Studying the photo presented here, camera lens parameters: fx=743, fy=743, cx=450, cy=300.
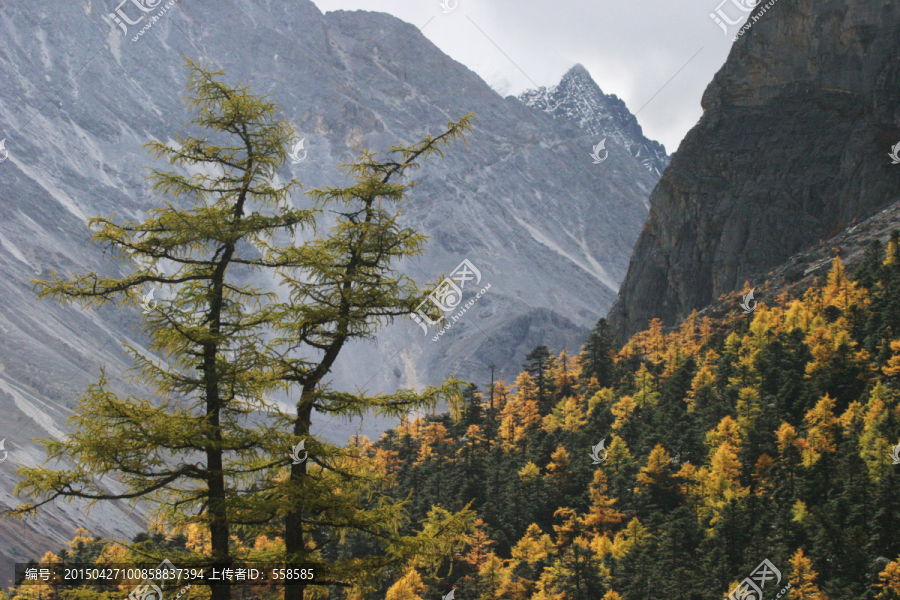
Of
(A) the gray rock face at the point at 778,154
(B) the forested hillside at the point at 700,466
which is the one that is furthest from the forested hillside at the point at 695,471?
(A) the gray rock face at the point at 778,154

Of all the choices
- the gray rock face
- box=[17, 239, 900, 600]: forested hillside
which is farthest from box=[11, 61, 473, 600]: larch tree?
the gray rock face

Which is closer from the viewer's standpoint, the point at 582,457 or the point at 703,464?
the point at 703,464

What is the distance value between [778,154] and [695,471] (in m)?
94.0

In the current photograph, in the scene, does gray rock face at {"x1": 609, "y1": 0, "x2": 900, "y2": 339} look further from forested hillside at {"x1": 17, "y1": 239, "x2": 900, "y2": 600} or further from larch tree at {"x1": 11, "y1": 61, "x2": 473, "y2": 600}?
larch tree at {"x1": 11, "y1": 61, "x2": 473, "y2": 600}

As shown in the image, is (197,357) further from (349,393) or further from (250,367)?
(349,393)

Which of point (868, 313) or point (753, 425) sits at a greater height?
point (868, 313)

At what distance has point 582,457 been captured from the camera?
230 ft

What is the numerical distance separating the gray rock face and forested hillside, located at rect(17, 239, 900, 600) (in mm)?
42175

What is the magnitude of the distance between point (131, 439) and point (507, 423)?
7478cm

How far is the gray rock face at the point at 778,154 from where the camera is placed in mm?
121375

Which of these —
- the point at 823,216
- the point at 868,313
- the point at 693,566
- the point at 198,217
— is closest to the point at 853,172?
the point at 823,216

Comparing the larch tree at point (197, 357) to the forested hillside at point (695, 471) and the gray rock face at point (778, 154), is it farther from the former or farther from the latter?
the gray rock face at point (778, 154)

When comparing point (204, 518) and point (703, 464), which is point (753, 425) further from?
point (204, 518)

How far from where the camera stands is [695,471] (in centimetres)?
6069
